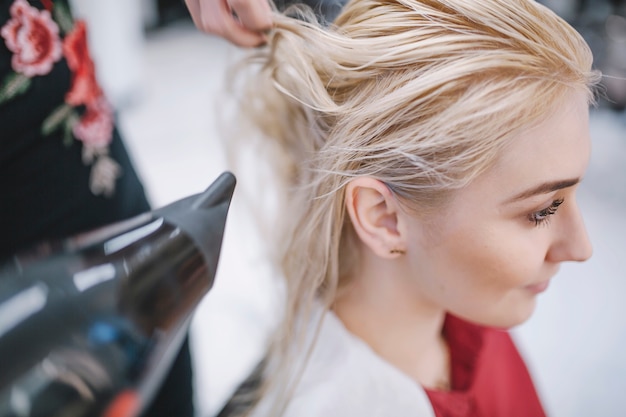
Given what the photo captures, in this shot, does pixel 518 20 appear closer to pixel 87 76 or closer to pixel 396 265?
pixel 396 265

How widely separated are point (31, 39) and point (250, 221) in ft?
1.83

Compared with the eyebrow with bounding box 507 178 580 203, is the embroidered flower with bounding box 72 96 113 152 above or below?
above

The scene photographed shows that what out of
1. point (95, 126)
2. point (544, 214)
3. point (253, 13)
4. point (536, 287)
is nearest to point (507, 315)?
point (536, 287)

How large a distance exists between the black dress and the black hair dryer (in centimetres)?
33

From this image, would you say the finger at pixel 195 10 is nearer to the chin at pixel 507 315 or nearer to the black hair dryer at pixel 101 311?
the black hair dryer at pixel 101 311

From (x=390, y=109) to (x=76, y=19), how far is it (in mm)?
478

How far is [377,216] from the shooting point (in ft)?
2.25

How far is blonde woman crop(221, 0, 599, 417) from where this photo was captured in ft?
1.96

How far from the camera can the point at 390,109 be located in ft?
1.99

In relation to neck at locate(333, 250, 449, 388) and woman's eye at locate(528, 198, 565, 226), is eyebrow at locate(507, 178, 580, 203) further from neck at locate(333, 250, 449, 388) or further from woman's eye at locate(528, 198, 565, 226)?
neck at locate(333, 250, 449, 388)

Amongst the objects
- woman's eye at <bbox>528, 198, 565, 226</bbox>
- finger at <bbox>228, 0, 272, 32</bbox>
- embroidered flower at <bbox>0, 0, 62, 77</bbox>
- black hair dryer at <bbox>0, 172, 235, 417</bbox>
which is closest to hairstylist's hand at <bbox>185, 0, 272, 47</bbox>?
finger at <bbox>228, 0, 272, 32</bbox>

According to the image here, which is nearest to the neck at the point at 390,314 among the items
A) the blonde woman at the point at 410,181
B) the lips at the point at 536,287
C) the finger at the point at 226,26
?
the blonde woman at the point at 410,181

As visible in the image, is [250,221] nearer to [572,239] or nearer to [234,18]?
[234,18]

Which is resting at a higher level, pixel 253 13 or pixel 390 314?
pixel 253 13
